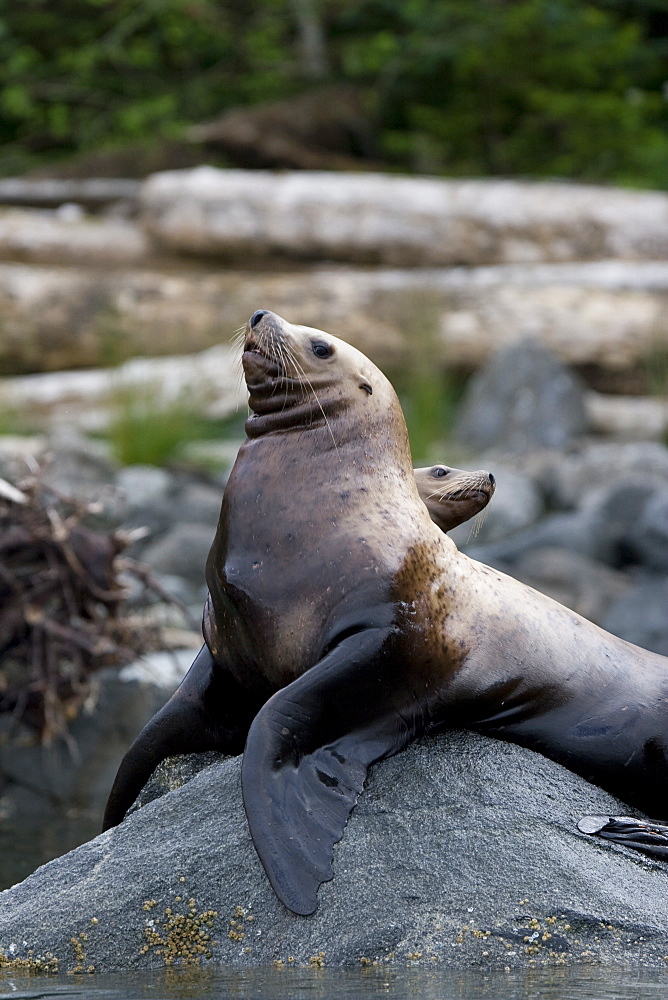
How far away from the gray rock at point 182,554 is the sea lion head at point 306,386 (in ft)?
21.5

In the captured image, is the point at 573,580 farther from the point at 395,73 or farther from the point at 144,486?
the point at 395,73

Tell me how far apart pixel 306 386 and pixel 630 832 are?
5.66 ft

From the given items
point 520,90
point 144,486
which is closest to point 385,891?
point 144,486

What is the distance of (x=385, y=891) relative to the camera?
380 centimetres

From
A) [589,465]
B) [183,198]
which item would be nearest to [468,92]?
[183,198]

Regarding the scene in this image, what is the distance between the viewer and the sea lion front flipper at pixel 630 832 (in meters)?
4.21

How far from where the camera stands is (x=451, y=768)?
425cm

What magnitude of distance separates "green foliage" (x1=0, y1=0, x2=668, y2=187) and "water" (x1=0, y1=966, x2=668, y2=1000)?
1836cm

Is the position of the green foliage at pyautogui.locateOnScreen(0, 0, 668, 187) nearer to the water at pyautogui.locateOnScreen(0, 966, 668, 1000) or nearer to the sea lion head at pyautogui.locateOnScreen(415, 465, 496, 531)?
the sea lion head at pyautogui.locateOnScreen(415, 465, 496, 531)

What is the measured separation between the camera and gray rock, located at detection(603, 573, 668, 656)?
10367 millimetres

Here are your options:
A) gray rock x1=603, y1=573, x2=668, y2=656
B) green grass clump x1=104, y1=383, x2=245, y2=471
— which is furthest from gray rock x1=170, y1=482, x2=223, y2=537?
gray rock x1=603, y1=573, x2=668, y2=656

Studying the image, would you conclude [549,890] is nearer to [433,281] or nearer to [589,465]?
[589,465]

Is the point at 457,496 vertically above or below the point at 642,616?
above

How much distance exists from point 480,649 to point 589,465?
967cm
